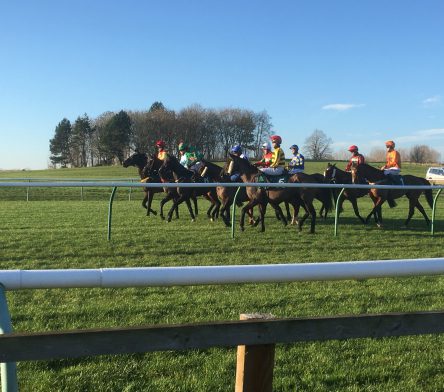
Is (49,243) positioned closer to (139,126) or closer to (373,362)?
(373,362)

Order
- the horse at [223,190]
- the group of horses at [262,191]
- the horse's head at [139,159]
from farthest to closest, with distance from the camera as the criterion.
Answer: the horse's head at [139,159] < the horse at [223,190] < the group of horses at [262,191]

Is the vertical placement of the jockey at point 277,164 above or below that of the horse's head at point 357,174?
above

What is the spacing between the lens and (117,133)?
196 ft

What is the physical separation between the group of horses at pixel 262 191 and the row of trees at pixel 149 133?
143 feet

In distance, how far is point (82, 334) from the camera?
1566 millimetres

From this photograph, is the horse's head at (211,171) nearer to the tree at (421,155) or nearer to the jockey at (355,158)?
the jockey at (355,158)

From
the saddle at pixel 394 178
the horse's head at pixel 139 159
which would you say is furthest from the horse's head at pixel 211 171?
the saddle at pixel 394 178

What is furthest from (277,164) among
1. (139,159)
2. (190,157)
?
(139,159)

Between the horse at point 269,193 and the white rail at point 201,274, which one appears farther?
the horse at point 269,193

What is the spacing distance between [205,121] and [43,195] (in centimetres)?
4305

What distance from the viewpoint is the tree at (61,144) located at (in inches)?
2720

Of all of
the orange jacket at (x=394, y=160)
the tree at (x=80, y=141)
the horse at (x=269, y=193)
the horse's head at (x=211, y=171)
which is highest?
the tree at (x=80, y=141)

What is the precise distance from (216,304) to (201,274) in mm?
2696

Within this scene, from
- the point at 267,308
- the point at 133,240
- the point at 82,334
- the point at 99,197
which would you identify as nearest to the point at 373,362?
the point at 267,308
